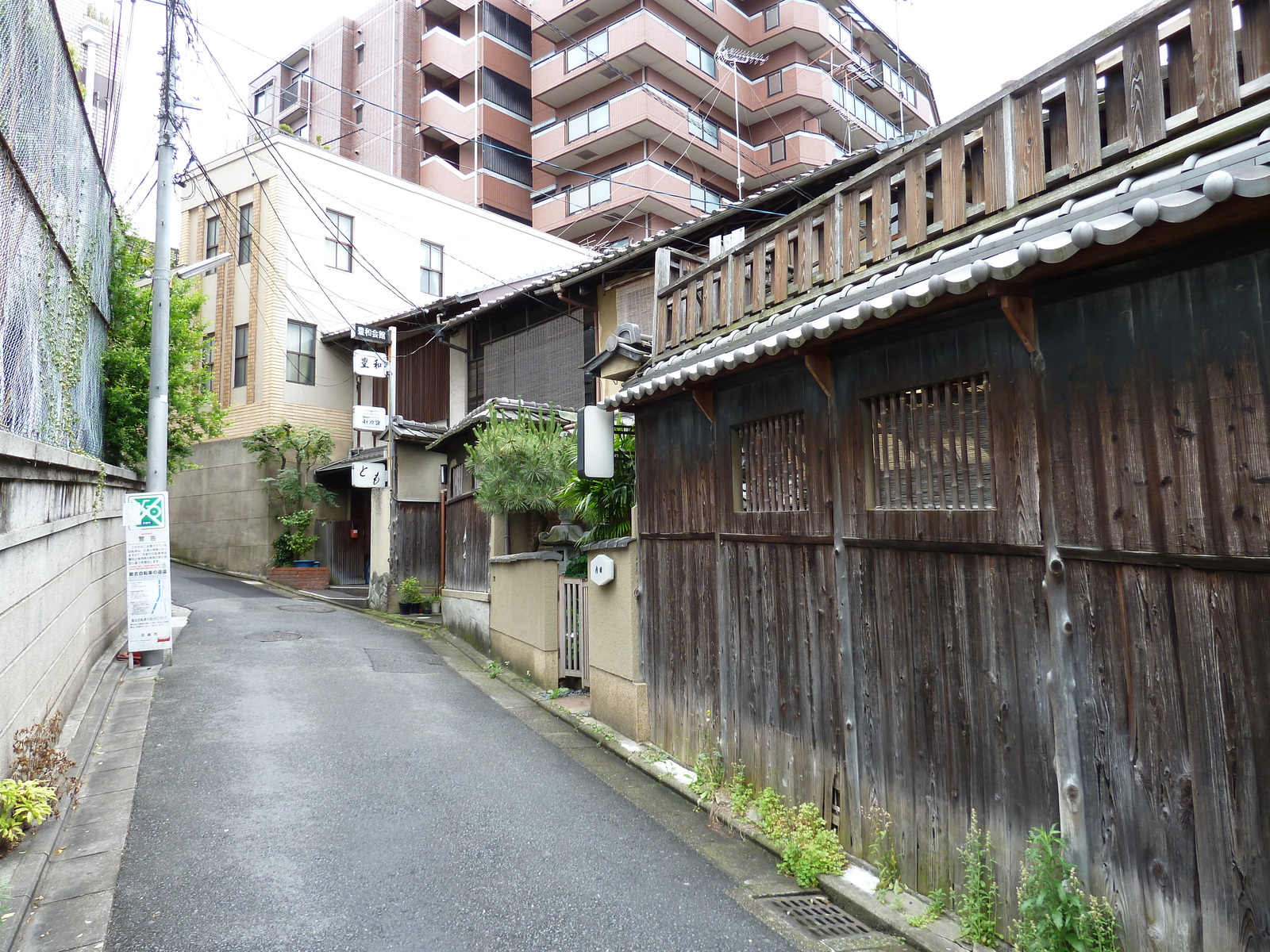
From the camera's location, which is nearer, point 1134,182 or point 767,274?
point 1134,182

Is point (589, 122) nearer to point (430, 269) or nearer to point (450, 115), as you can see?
point (450, 115)

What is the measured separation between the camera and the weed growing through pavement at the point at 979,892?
4832mm

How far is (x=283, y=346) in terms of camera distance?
25.7 m

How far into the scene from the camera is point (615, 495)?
11.3 meters

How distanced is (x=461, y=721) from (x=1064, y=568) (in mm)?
8350

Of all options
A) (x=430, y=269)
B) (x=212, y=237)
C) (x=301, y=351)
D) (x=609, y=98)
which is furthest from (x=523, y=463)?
(x=609, y=98)

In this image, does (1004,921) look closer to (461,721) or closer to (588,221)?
(461,721)

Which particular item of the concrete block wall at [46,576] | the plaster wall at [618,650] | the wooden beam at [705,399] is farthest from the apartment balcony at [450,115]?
the wooden beam at [705,399]

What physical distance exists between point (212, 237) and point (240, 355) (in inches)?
190

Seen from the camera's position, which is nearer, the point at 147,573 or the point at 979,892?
the point at 979,892

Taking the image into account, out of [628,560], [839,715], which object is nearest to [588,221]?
[628,560]

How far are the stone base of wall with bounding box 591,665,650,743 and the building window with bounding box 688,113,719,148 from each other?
93.2ft

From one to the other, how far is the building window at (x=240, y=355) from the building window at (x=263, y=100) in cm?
2112

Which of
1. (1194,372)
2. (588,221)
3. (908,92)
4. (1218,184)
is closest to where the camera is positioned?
(1218,184)
